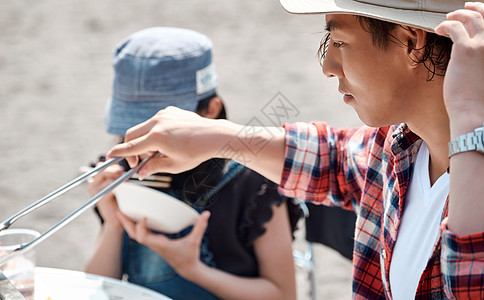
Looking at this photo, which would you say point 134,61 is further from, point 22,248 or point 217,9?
point 217,9

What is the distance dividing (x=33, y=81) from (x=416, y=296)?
4.03 meters

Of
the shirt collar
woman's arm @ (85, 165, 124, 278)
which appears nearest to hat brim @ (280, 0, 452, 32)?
the shirt collar

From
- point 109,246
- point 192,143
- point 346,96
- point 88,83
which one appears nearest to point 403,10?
point 346,96

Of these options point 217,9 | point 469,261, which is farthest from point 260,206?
point 217,9

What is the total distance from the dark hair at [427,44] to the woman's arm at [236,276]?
710mm

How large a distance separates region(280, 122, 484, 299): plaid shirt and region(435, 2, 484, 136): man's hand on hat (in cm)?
15

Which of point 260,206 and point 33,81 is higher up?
point 260,206

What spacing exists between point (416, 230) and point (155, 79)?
0.85 metres

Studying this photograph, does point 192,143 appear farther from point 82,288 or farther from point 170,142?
point 82,288

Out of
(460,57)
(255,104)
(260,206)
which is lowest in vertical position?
(255,104)

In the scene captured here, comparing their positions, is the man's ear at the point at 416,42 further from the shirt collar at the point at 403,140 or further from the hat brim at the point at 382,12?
the shirt collar at the point at 403,140

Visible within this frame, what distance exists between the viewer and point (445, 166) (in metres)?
1.12

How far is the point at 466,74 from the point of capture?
0.83 m

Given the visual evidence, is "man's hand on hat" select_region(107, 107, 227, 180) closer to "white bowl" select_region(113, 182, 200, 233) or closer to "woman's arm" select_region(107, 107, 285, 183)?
"woman's arm" select_region(107, 107, 285, 183)
